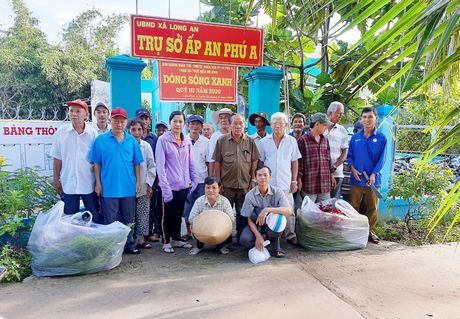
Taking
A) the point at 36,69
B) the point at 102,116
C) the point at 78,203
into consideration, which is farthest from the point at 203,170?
the point at 36,69

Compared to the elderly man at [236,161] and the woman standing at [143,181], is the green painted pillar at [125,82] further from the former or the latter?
the elderly man at [236,161]

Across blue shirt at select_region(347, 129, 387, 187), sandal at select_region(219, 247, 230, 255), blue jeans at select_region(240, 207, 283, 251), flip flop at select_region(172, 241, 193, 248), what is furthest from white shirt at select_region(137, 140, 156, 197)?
blue shirt at select_region(347, 129, 387, 187)

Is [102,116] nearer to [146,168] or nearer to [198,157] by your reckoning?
[146,168]

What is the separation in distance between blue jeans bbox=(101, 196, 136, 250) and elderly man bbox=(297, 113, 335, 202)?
2.08 m

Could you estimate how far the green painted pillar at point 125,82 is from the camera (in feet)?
16.0

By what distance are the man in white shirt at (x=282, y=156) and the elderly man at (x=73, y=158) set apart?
2.03 metres

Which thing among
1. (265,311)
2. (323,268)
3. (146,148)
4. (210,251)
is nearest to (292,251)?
(323,268)

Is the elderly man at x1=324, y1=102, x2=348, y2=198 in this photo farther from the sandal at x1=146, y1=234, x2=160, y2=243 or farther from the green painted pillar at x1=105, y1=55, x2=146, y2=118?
the green painted pillar at x1=105, y1=55, x2=146, y2=118

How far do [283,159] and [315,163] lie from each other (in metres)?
0.45

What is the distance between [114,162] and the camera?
3785 millimetres

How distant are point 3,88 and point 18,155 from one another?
15.7 metres

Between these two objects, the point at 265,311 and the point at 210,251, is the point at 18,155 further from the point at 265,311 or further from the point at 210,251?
the point at 265,311

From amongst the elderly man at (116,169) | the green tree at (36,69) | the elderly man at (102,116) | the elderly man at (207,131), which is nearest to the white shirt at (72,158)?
the elderly man at (116,169)

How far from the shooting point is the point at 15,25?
1959 centimetres
